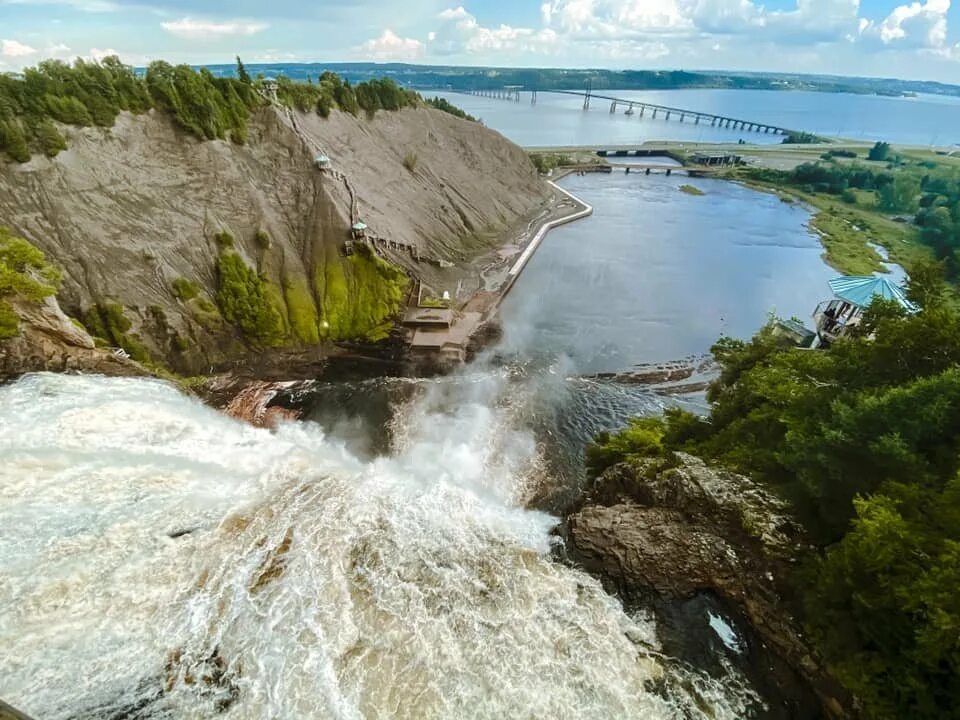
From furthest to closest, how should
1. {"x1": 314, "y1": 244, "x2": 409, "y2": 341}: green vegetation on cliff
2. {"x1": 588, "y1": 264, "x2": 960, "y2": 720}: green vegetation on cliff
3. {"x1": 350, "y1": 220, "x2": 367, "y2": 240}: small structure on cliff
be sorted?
1. {"x1": 350, "y1": 220, "x2": 367, "y2": 240}: small structure on cliff
2. {"x1": 314, "y1": 244, "x2": 409, "y2": 341}: green vegetation on cliff
3. {"x1": 588, "y1": 264, "x2": 960, "y2": 720}: green vegetation on cliff

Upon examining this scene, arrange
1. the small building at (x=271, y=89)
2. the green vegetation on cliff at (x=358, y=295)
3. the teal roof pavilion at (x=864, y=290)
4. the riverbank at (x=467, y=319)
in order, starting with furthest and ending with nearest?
the small building at (x=271, y=89)
the green vegetation on cliff at (x=358, y=295)
the riverbank at (x=467, y=319)
the teal roof pavilion at (x=864, y=290)

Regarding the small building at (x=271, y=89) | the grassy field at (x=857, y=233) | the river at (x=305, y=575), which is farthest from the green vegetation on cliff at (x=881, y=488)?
the grassy field at (x=857, y=233)

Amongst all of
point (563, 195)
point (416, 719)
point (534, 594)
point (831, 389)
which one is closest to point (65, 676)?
point (416, 719)

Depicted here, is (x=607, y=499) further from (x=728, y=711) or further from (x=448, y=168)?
(x=448, y=168)

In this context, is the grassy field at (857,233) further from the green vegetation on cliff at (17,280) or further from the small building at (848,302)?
the green vegetation on cliff at (17,280)

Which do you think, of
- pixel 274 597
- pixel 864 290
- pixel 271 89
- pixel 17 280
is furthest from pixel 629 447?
pixel 271 89

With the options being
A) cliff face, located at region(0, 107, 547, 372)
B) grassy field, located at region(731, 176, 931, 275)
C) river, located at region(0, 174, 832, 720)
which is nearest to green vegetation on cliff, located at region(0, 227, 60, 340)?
river, located at region(0, 174, 832, 720)

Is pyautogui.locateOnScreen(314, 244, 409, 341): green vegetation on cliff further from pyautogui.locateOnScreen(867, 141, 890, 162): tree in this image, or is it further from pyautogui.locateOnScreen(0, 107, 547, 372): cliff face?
pyautogui.locateOnScreen(867, 141, 890, 162): tree
